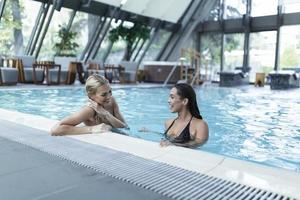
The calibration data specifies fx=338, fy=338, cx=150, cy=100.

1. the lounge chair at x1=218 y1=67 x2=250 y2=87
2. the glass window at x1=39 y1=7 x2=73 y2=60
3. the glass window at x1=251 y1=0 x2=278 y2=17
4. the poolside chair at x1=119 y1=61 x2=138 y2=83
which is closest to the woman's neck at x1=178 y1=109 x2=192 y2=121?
the poolside chair at x1=119 y1=61 x2=138 y2=83

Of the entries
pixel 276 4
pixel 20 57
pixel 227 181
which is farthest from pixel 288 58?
pixel 227 181

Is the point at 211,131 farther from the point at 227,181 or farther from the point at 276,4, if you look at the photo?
the point at 276,4

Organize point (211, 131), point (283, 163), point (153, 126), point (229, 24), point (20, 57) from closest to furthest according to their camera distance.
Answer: point (283, 163)
point (211, 131)
point (153, 126)
point (20, 57)
point (229, 24)

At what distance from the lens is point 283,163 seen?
3119 millimetres

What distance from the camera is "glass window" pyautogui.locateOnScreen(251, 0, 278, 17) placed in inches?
582

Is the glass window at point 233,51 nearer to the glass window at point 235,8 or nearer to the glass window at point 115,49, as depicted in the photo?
the glass window at point 235,8

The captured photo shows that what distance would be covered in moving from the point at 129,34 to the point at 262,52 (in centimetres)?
612

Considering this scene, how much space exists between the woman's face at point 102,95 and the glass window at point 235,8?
14.0 metres

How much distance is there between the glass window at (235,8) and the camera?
15.6m

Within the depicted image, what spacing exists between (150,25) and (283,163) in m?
12.8

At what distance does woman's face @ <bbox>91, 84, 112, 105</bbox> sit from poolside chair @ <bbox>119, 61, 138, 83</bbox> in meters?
9.34

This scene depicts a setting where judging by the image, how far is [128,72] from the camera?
1237 cm

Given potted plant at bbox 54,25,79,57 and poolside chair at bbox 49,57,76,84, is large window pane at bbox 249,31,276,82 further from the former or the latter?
poolside chair at bbox 49,57,76,84

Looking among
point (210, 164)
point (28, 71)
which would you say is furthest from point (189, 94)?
point (28, 71)
